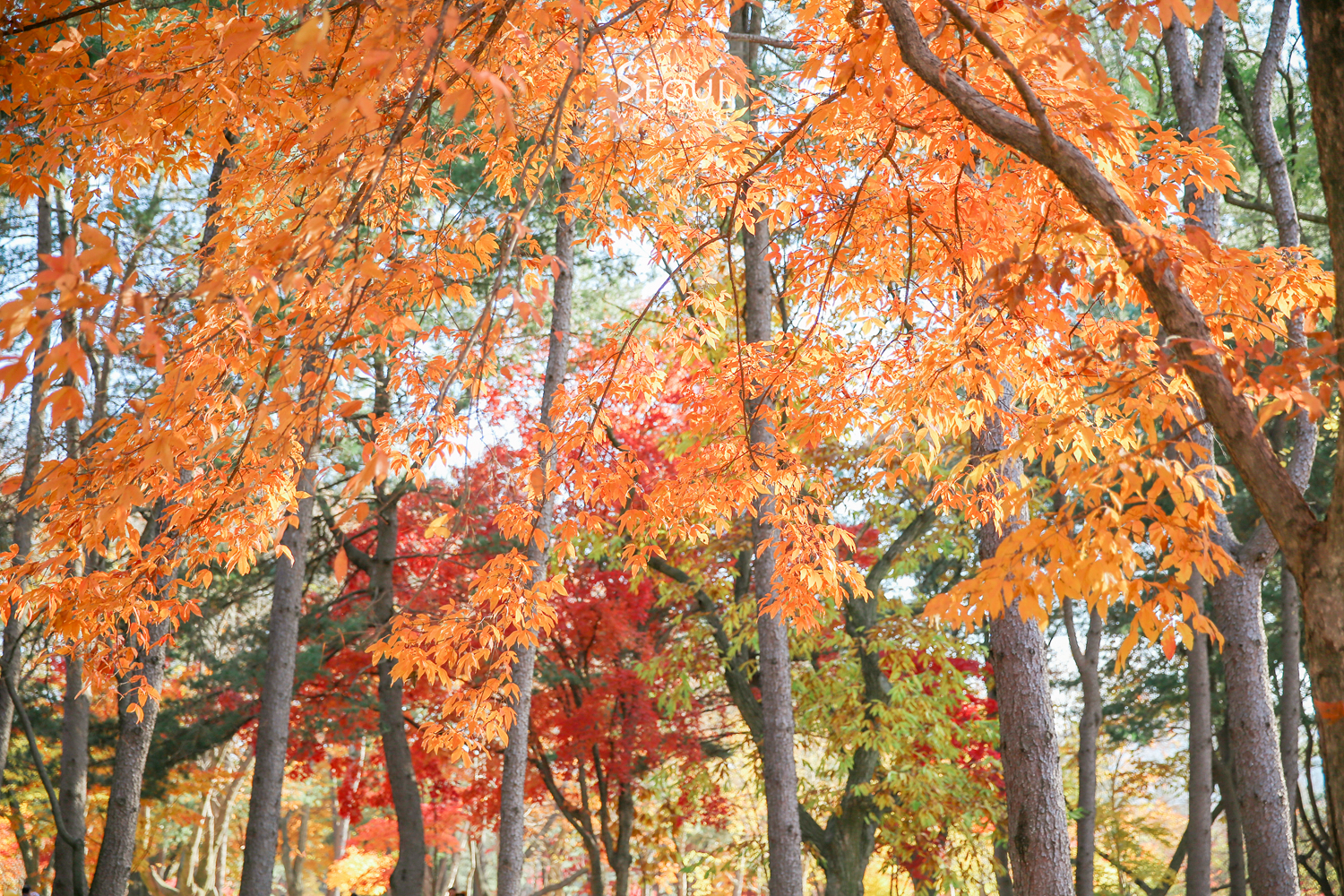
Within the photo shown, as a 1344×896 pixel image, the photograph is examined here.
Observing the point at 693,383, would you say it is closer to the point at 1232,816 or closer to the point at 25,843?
the point at 25,843

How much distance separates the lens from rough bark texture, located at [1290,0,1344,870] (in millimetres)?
2070

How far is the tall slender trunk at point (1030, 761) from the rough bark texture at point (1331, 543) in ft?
9.56

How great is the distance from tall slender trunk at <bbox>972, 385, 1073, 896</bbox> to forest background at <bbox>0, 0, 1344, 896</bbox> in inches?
1.0

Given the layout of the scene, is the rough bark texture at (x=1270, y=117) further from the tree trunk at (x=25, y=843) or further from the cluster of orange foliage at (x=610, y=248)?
the tree trunk at (x=25, y=843)

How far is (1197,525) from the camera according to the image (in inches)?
92.4

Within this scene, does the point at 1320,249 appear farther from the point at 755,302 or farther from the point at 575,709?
the point at 575,709

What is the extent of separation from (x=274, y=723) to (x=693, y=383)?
5329 millimetres

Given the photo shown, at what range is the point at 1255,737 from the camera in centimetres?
577

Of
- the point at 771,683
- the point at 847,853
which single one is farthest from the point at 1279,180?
the point at 847,853

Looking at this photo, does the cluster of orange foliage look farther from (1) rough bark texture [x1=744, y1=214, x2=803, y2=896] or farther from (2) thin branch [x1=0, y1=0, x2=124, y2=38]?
(1) rough bark texture [x1=744, y1=214, x2=803, y2=896]

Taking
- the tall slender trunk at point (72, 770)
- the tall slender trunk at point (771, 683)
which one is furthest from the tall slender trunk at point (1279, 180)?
the tall slender trunk at point (72, 770)

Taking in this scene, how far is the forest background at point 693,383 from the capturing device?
2371mm

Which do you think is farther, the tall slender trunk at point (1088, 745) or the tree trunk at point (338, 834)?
the tree trunk at point (338, 834)

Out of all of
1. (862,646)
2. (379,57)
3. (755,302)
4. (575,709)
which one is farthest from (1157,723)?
(379,57)
